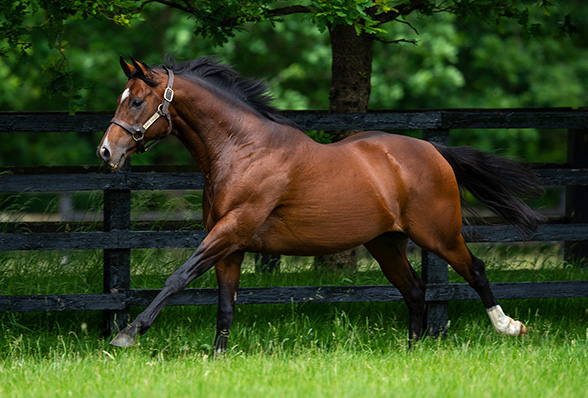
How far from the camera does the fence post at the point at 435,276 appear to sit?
5852 mm

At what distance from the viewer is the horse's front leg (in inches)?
180

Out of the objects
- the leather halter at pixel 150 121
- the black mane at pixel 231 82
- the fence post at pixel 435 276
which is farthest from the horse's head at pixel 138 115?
the fence post at pixel 435 276

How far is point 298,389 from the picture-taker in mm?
3859

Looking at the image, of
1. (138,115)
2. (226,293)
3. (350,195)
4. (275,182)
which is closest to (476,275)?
(350,195)

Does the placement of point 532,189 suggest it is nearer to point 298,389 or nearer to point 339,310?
point 339,310

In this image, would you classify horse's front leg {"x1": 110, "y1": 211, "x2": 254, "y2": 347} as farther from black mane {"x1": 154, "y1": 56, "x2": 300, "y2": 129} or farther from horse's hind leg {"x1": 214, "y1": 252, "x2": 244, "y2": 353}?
black mane {"x1": 154, "y1": 56, "x2": 300, "y2": 129}

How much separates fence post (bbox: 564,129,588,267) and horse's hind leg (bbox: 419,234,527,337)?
236cm

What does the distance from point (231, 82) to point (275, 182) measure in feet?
2.61

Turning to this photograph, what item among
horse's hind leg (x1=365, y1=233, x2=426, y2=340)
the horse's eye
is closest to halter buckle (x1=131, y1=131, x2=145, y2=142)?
the horse's eye

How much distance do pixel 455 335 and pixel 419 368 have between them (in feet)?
3.67

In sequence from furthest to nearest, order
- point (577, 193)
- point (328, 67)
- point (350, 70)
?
point (328, 67) → point (577, 193) → point (350, 70)

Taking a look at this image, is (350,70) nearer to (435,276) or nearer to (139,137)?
(435,276)

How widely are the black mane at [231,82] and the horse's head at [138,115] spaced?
0.29 meters

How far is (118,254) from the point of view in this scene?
18.2ft
